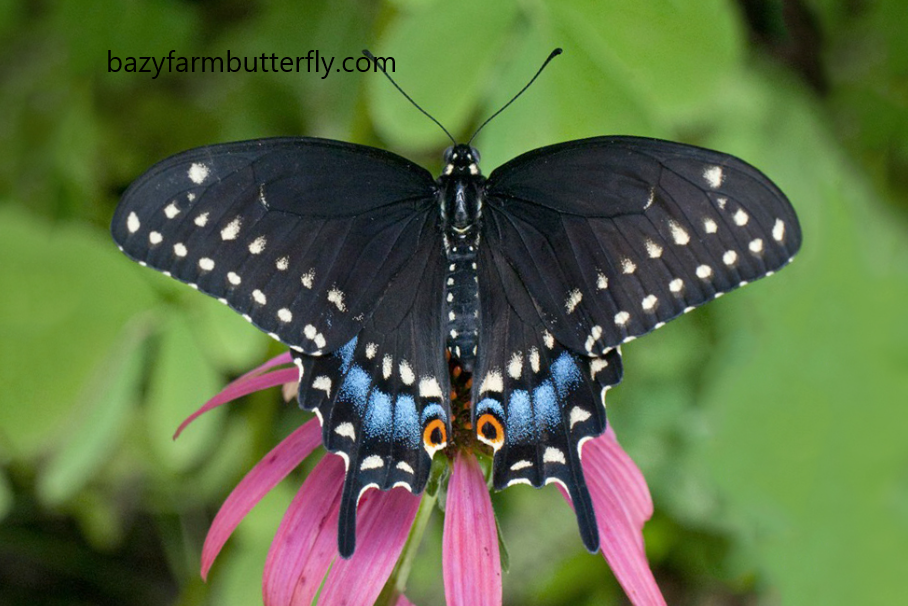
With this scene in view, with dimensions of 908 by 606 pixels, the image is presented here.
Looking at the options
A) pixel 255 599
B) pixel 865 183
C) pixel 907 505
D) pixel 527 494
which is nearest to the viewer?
pixel 907 505

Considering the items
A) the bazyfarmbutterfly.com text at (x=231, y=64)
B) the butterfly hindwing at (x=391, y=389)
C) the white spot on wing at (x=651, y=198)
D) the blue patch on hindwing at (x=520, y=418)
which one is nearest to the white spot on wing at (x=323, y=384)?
the butterfly hindwing at (x=391, y=389)

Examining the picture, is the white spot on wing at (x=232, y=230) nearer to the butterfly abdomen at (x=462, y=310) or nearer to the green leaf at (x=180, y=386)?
the butterfly abdomen at (x=462, y=310)

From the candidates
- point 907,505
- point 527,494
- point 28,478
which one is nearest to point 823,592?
point 907,505

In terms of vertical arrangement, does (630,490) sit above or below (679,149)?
below

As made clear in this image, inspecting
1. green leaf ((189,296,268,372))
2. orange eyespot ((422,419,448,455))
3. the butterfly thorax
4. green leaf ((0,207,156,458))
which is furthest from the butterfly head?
green leaf ((0,207,156,458))

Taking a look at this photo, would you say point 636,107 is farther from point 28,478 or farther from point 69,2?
point 28,478

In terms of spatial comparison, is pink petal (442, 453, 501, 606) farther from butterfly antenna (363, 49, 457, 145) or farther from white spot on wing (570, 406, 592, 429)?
butterfly antenna (363, 49, 457, 145)

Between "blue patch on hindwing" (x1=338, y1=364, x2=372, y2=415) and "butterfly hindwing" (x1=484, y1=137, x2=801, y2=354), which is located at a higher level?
"butterfly hindwing" (x1=484, y1=137, x2=801, y2=354)
